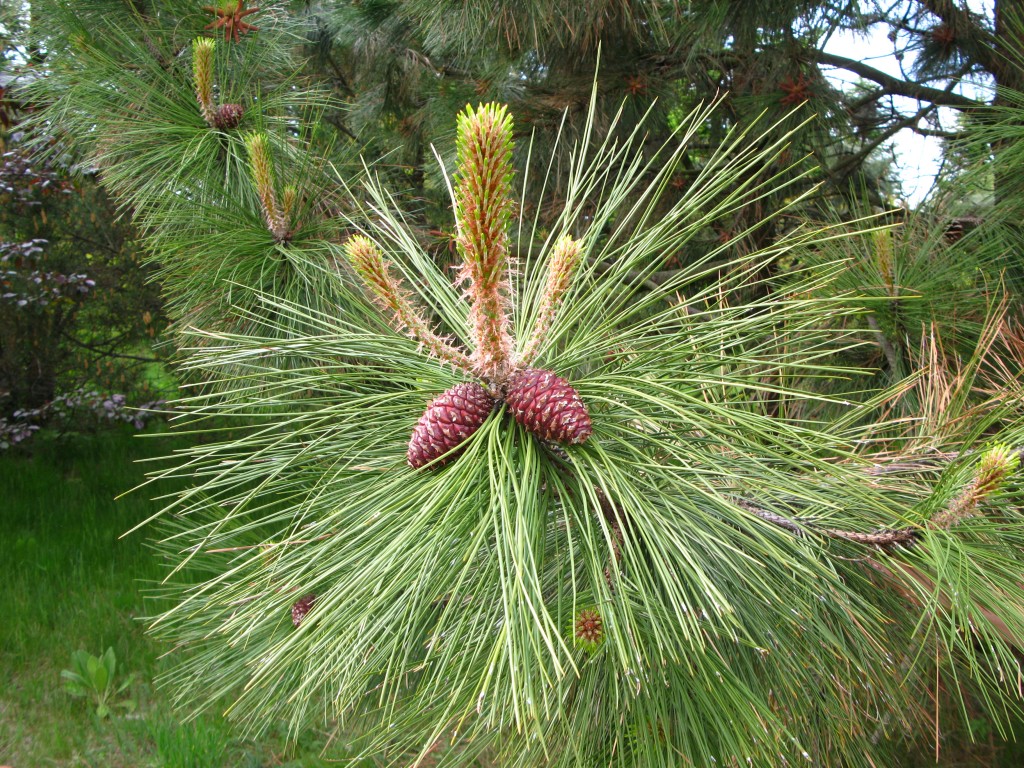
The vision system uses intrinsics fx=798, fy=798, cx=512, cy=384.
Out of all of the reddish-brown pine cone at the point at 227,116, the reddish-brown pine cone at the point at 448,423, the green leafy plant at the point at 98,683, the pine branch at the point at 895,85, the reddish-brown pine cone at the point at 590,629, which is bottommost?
the green leafy plant at the point at 98,683

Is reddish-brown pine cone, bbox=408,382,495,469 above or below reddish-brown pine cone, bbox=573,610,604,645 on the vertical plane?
above

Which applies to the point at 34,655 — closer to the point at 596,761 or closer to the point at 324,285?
the point at 324,285

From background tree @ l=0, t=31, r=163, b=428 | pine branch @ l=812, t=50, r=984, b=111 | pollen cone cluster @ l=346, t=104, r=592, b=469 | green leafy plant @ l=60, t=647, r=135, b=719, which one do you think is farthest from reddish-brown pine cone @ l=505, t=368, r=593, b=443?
background tree @ l=0, t=31, r=163, b=428

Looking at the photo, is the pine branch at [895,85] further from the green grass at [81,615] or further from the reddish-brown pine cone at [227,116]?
the green grass at [81,615]

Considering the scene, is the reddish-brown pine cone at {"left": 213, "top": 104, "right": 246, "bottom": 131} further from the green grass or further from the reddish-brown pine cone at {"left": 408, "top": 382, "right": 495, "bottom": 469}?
the reddish-brown pine cone at {"left": 408, "top": 382, "right": 495, "bottom": 469}

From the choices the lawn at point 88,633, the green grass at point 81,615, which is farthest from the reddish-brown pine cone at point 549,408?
the lawn at point 88,633

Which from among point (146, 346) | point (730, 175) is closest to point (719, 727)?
point (730, 175)
